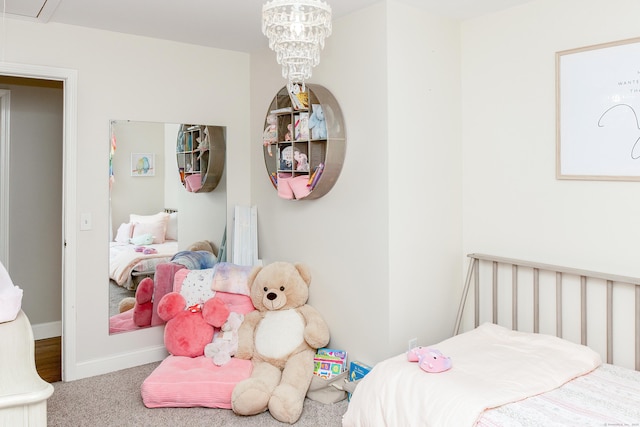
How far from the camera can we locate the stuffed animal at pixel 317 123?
305cm

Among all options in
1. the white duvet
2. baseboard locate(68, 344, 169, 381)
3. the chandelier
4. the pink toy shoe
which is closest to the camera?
the chandelier

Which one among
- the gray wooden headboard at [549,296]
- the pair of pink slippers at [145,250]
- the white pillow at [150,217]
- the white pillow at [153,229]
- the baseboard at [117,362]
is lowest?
the baseboard at [117,362]

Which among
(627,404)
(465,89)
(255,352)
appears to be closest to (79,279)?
(255,352)

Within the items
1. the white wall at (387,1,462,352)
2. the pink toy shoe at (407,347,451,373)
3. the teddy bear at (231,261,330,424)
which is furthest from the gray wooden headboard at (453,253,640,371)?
the teddy bear at (231,261,330,424)

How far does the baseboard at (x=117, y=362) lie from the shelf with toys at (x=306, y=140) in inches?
62.2

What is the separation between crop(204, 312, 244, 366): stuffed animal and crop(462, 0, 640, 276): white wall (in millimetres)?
1653

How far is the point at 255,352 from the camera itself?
126 inches

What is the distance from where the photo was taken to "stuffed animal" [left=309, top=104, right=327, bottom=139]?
10.0 feet

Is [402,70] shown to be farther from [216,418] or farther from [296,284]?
[216,418]

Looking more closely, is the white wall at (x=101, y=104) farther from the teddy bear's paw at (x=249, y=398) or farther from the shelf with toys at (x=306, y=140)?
the teddy bear's paw at (x=249, y=398)

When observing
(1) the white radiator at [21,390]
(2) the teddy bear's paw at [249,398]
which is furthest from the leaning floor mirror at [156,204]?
(1) the white radiator at [21,390]

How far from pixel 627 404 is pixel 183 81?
340cm

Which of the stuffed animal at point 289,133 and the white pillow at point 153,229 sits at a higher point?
the stuffed animal at point 289,133

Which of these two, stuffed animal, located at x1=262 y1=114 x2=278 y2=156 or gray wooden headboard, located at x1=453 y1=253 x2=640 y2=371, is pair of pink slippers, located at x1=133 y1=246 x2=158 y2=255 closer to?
stuffed animal, located at x1=262 y1=114 x2=278 y2=156
